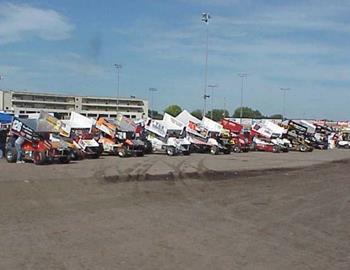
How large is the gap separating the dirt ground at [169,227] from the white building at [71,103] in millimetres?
115831

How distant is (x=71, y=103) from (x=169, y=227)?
453 ft

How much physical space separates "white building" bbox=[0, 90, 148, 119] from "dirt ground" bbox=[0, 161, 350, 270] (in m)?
116

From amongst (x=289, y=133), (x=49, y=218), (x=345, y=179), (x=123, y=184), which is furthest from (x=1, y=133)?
(x=289, y=133)

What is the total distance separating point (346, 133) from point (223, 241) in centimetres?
9722

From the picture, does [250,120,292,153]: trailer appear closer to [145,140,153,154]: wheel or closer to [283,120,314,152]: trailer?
[283,120,314,152]: trailer

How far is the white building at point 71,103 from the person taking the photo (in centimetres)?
13325

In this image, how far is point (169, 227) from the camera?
11570mm

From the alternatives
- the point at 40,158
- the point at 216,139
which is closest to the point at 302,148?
the point at 216,139

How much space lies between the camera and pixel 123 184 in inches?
805

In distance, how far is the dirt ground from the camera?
8555 millimetres

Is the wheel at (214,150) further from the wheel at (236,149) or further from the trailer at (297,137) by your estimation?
the trailer at (297,137)

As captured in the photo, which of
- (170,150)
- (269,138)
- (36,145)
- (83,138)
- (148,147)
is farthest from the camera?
(269,138)

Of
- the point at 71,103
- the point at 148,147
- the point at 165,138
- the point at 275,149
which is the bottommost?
the point at 275,149

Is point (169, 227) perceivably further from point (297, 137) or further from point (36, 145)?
point (297, 137)
